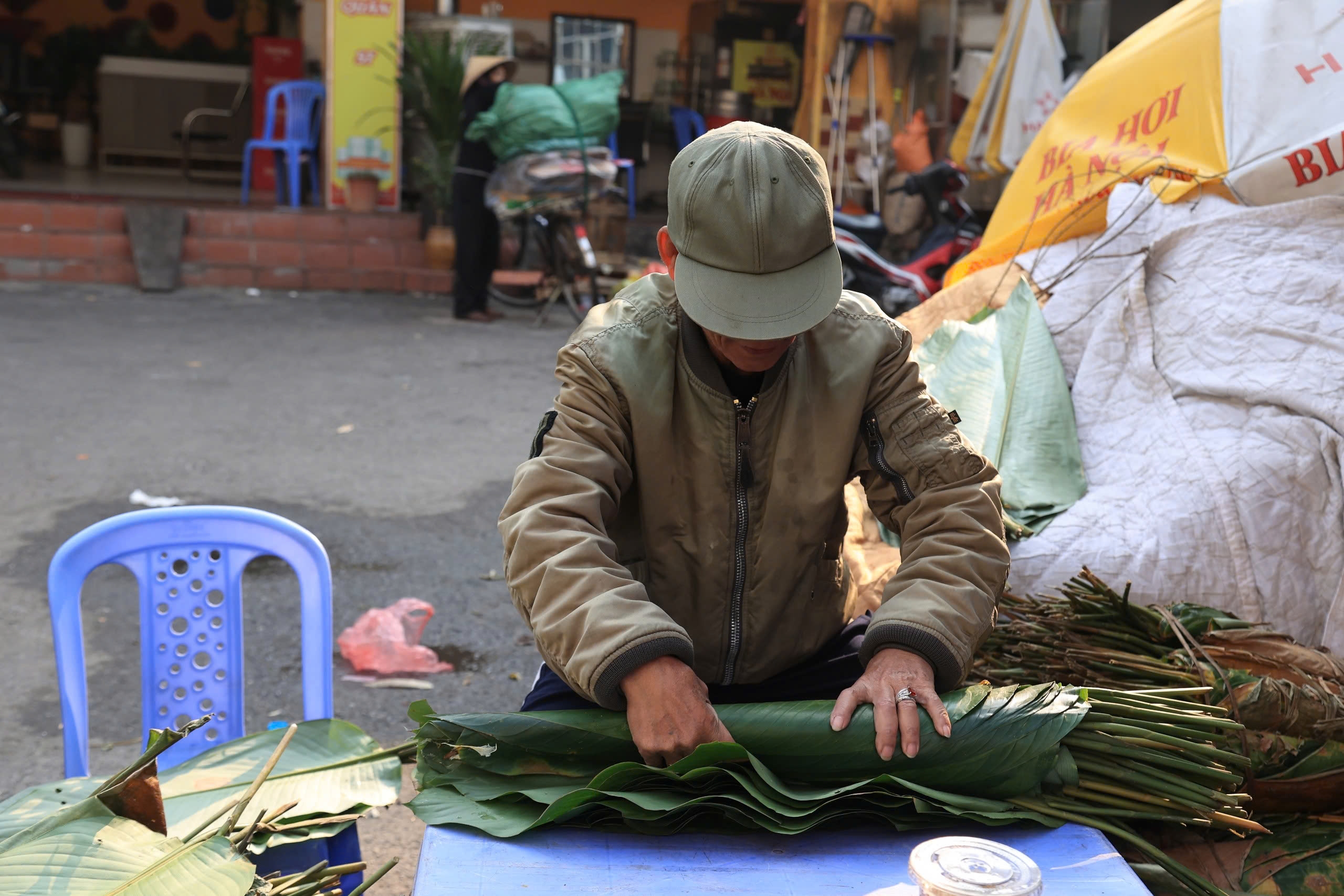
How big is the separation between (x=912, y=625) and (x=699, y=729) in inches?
13.4

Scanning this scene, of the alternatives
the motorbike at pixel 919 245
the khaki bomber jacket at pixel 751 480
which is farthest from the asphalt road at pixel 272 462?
the motorbike at pixel 919 245

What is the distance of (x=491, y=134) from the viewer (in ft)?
26.2

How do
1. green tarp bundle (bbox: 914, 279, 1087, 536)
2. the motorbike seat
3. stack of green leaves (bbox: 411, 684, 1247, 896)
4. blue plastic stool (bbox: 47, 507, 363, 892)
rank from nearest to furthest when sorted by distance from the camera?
1. stack of green leaves (bbox: 411, 684, 1247, 896)
2. blue plastic stool (bbox: 47, 507, 363, 892)
3. green tarp bundle (bbox: 914, 279, 1087, 536)
4. the motorbike seat

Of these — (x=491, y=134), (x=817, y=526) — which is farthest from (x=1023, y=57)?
(x=817, y=526)

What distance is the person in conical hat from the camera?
7.95 meters

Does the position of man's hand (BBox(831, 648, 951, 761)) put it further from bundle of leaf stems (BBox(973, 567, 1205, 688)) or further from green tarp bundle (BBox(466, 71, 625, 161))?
green tarp bundle (BBox(466, 71, 625, 161))

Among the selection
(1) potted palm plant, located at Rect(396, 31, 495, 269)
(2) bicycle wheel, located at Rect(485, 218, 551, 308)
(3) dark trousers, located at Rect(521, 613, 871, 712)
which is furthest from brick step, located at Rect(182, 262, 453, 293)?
(3) dark trousers, located at Rect(521, 613, 871, 712)

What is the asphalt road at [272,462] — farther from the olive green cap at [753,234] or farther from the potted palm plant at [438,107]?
the olive green cap at [753,234]

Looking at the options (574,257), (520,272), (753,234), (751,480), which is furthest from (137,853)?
(520,272)

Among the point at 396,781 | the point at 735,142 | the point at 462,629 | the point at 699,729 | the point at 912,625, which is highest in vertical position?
the point at 735,142

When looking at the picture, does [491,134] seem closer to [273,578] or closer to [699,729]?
[273,578]

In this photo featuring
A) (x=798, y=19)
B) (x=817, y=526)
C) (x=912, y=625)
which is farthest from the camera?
(x=798, y=19)

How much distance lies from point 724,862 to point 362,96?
31.9 feet

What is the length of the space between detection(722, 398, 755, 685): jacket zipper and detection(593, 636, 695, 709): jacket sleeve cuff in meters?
0.36
